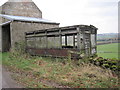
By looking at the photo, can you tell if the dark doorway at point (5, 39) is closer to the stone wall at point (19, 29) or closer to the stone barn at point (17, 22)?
the stone barn at point (17, 22)

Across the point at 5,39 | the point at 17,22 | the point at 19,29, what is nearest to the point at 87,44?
the point at 19,29

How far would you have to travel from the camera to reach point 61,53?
10156mm

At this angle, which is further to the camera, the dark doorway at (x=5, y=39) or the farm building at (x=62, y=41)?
the dark doorway at (x=5, y=39)

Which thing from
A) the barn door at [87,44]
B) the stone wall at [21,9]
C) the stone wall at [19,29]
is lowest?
the barn door at [87,44]

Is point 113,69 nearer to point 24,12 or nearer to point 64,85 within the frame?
point 64,85

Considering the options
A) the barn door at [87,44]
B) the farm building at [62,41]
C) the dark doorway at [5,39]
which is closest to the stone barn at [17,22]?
the dark doorway at [5,39]

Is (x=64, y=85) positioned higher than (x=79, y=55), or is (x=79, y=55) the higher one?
(x=79, y=55)

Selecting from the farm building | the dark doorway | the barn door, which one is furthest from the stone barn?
the barn door

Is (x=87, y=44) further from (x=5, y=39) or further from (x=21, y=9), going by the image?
(x=21, y=9)

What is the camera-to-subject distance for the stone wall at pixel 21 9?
76.3ft

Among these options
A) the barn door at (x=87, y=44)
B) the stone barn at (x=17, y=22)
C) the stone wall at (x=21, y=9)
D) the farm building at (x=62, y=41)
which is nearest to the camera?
the farm building at (x=62, y=41)

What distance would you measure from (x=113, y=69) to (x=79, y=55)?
2.63m

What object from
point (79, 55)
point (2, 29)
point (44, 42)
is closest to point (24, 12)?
point (2, 29)

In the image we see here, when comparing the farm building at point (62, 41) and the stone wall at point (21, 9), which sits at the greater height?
the stone wall at point (21, 9)
